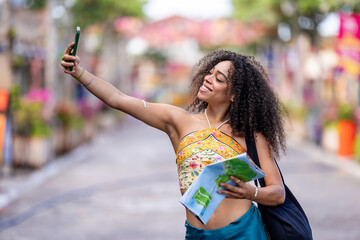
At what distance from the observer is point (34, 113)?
13.3 m

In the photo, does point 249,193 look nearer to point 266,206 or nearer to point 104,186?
point 266,206

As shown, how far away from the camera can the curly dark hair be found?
10.5 feet

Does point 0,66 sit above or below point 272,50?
below

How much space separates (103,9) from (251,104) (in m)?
26.2

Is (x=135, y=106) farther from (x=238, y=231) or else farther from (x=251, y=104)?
(x=238, y=231)

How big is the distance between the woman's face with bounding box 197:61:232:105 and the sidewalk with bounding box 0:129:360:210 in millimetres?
6275

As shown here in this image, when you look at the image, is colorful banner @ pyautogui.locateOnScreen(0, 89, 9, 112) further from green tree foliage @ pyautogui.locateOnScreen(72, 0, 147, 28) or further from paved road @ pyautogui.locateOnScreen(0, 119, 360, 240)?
green tree foliage @ pyautogui.locateOnScreen(72, 0, 147, 28)

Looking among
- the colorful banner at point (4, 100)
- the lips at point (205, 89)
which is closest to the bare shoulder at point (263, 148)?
the lips at point (205, 89)

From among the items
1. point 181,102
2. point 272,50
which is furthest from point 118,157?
point 181,102

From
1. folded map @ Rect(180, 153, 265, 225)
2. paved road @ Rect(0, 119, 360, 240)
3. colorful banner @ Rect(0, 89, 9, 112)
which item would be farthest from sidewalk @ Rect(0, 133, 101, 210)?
folded map @ Rect(180, 153, 265, 225)

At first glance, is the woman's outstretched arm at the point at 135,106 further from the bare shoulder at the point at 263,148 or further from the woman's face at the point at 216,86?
Answer: the bare shoulder at the point at 263,148

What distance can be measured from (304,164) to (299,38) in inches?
489

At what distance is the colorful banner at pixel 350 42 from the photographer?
17531 mm

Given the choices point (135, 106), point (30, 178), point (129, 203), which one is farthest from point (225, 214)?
point (30, 178)
